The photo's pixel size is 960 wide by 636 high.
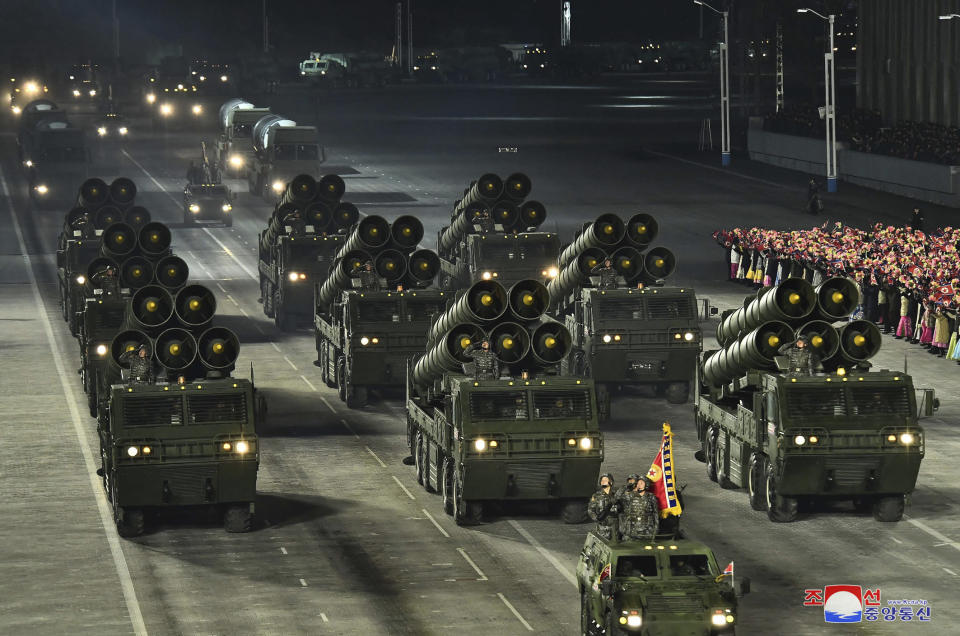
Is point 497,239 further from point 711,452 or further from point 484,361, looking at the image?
point 484,361

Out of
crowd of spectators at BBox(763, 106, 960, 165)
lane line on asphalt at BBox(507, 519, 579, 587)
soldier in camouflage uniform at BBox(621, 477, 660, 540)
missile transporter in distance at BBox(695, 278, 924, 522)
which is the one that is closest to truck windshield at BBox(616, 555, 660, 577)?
soldier in camouflage uniform at BBox(621, 477, 660, 540)

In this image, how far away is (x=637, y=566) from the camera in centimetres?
2455

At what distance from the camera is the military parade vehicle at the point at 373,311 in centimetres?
4516

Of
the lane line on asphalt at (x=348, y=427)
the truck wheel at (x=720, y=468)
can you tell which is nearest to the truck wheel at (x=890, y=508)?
the truck wheel at (x=720, y=468)

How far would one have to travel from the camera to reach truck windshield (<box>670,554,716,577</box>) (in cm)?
2448

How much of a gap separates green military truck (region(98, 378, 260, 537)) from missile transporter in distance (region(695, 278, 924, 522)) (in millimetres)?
8415

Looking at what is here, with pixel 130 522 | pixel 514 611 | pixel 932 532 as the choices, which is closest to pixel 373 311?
pixel 130 522

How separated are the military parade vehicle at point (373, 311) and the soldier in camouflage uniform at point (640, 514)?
1730 centimetres

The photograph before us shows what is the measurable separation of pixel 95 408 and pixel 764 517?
683 inches

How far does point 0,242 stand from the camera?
81.8 m

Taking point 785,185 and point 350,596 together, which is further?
point 785,185

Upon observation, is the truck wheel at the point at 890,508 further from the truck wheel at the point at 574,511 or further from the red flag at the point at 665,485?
the red flag at the point at 665,485

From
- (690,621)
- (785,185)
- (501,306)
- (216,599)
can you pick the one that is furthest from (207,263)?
(690,621)

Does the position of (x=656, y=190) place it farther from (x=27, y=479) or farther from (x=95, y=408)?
(x=27, y=479)
